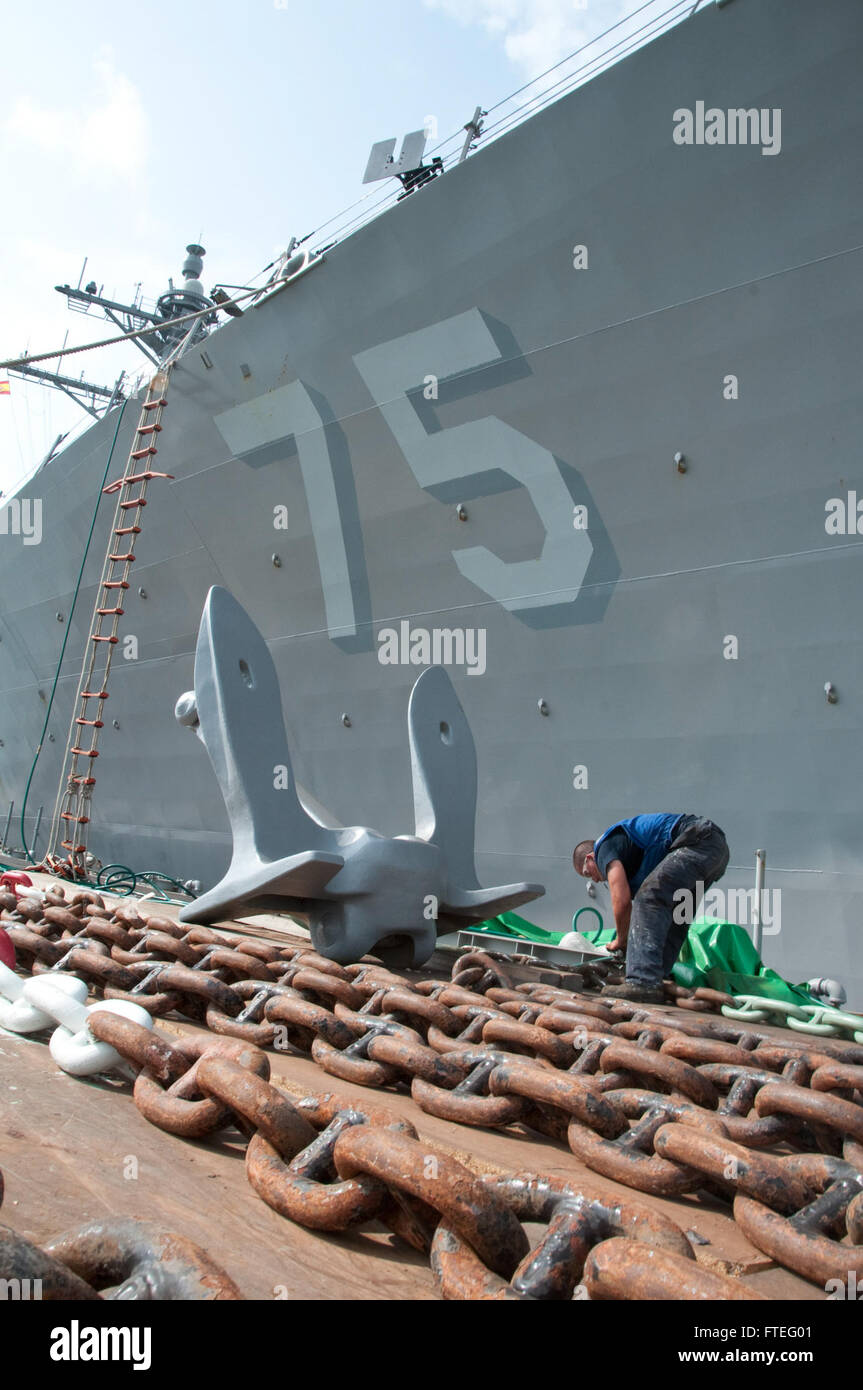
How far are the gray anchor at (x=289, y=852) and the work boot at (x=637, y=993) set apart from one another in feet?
2.00

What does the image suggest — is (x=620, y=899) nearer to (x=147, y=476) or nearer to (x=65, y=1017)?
(x=65, y=1017)

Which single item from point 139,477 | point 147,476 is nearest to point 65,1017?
point 147,476

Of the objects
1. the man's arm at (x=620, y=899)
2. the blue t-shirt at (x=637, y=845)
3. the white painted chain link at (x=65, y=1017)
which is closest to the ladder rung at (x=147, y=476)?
the blue t-shirt at (x=637, y=845)

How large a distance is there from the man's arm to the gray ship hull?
1.56 meters

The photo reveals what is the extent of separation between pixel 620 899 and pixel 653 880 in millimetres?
181

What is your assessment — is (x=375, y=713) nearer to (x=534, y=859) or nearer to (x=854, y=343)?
(x=534, y=859)

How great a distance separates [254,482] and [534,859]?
3921mm

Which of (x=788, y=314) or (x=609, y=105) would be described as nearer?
(x=788, y=314)

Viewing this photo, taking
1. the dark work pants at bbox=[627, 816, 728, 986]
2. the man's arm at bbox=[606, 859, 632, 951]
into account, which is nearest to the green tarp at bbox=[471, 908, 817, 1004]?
the dark work pants at bbox=[627, 816, 728, 986]

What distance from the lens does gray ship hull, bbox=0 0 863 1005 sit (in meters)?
4.95

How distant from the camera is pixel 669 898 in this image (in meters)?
3.63

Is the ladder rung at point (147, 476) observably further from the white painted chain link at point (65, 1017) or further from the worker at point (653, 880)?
the white painted chain link at point (65, 1017)

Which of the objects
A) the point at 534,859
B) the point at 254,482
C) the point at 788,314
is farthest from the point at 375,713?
the point at 788,314

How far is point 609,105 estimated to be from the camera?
550cm
